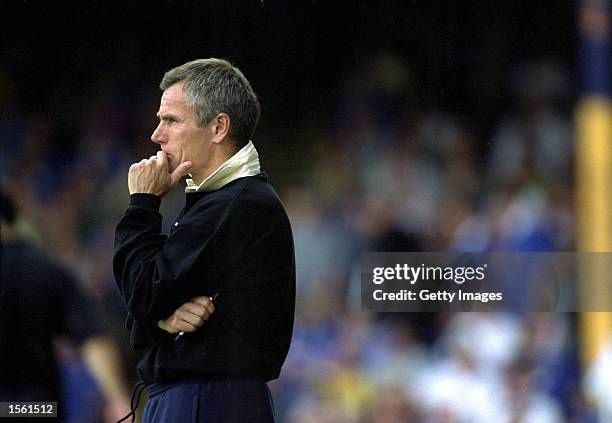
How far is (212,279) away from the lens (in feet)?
9.78

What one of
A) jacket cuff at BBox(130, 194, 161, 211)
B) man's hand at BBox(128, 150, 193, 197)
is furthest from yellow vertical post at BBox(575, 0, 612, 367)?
jacket cuff at BBox(130, 194, 161, 211)

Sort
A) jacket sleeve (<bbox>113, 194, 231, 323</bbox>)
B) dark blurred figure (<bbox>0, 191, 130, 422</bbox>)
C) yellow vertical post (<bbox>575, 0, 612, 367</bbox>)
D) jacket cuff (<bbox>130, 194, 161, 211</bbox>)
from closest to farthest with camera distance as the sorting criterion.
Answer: jacket sleeve (<bbox>113, 194, 231, 323</bbox>) < jacket cuff (<bbox>130, 194, 161, 211</bbox>) < yellow vertical post (<bbox>575, 0, 612, 367</bbox>) < dark blurred figure (<bbox>0, 191, 130, 422</bbox>)

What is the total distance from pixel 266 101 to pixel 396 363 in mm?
1319

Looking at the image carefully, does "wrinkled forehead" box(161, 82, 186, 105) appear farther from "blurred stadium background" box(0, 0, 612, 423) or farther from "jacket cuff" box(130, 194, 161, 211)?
"blurred stadium background" box(0, 0, 612, 423)

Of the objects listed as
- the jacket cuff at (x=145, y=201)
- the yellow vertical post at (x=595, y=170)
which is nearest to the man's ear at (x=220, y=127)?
the jacket cuff at (x=145, y=201)

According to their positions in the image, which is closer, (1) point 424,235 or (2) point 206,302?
(2) point 206,302

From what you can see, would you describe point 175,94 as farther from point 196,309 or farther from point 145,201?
point 196,309

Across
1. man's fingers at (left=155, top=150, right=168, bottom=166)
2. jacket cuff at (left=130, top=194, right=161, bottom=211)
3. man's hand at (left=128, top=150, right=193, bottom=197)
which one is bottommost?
jacket cuff at (left=130, top=194, right=161, bottom=211)

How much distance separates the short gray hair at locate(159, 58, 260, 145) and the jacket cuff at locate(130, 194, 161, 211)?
0.27 meters

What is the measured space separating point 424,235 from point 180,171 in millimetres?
2028

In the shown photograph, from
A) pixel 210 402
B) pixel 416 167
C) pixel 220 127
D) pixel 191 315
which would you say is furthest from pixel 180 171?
pixel 416 167

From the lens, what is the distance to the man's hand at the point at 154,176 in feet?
10.1

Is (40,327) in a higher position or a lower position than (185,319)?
higher

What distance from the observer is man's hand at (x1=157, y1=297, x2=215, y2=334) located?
2.94 meters
